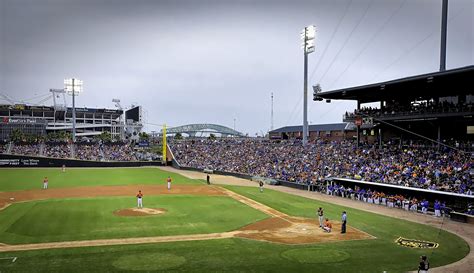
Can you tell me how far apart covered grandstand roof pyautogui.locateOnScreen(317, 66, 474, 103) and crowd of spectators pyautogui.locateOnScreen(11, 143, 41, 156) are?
57565 mm

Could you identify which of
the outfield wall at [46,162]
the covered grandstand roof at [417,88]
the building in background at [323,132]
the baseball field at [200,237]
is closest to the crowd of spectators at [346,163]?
the covered grandstand roof at [417,88]

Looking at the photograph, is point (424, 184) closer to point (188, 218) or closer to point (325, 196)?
point (325, 196)

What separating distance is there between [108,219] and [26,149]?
203 ft

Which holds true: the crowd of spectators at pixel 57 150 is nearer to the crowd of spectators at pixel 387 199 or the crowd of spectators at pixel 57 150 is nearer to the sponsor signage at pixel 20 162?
the sponsor signage at pixel 20 162

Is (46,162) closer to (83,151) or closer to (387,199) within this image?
(83,151)

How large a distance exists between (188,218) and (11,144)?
67577 mm

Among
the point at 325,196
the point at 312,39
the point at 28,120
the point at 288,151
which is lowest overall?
the point at 325,196

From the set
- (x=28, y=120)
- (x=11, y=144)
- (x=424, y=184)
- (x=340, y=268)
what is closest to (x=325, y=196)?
(x=424, y=184)

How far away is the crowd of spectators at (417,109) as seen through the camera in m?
34.9

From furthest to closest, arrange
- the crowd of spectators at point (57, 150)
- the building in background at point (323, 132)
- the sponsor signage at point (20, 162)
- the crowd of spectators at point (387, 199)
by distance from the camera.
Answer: the crowd of spectators at point (57, 150) < the sponsor signage at point (20, 162) < the building in background at point (323, 132) < the crowd of spectators at point (387, 199)

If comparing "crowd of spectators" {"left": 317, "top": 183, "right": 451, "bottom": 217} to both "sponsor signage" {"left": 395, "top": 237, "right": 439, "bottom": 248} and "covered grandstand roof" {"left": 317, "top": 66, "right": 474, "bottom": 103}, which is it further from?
"covered grandstand roof" {"left": 317, "top": 66, "right": 474, "bottom": 103}

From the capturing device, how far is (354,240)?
2105cm

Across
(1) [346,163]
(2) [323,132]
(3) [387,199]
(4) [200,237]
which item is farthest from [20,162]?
(3) [387,199]

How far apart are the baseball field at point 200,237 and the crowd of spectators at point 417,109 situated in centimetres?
1372
